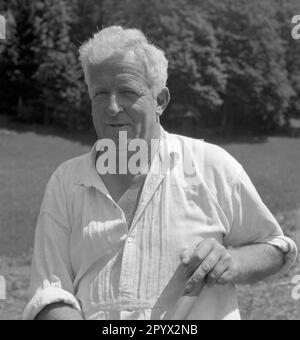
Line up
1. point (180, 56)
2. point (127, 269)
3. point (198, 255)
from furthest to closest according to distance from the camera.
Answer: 1. point (180, 56)
2. point (127, 269)
3. point (198, 255)

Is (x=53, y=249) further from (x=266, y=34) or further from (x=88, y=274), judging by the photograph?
(x=266, y=34)

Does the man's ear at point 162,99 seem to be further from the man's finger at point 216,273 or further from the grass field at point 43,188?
the grass field at point 43,188

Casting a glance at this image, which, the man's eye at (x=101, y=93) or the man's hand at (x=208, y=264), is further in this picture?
the man's eye at (x=101, y=93)

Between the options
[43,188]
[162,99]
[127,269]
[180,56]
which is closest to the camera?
[127,269]

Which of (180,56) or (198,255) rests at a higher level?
(180,56)

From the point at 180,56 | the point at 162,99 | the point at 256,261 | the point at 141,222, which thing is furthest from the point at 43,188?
the point at 180,56

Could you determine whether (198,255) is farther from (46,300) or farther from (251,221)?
(46,300)

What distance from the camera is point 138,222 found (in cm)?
166

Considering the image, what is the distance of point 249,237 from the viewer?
5.48 feet

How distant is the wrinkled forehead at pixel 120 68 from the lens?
5.39ft

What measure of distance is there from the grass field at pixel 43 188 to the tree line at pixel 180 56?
229cm

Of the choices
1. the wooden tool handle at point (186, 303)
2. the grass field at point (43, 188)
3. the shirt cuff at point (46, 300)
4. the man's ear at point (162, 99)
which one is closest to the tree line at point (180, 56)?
the grass field at point (43, 188)

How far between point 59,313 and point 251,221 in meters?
0.57

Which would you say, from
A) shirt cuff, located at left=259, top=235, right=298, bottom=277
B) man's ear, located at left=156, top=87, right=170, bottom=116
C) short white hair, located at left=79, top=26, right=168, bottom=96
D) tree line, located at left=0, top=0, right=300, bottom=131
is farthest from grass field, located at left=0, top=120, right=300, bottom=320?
short white hair, located at left=79, top=26, right=168, bottom=96
